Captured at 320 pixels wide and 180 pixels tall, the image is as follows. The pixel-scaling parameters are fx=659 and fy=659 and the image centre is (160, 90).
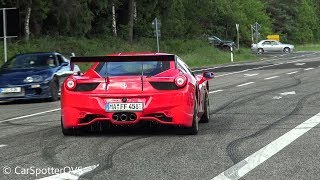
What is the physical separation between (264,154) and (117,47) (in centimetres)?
3697

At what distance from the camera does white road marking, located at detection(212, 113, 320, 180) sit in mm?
6391

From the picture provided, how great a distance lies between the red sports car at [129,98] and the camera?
346 inches

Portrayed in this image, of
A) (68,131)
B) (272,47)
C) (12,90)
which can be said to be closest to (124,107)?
(68,131)

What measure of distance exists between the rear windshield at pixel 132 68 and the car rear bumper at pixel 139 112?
60 centimetres

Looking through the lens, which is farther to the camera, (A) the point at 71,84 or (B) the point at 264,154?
(A) the point at 71,84

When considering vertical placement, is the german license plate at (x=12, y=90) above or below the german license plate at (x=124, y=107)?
above

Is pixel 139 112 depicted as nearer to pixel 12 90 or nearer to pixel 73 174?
pixel 73 174

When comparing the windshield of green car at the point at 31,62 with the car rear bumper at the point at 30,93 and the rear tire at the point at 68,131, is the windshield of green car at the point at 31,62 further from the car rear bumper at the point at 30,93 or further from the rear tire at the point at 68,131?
the rear tire at the point at 68,131

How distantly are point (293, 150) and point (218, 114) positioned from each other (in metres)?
4.35

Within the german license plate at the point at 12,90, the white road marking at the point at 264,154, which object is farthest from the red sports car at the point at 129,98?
the german license plate at the point at 12,90

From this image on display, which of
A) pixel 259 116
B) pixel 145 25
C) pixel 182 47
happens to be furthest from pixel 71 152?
pixel 145 25

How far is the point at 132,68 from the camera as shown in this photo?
948 centimetres

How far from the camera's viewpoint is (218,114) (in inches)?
475

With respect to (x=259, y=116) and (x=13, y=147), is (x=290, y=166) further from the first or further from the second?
(x=259, y=116)
